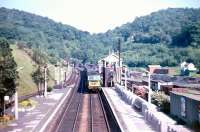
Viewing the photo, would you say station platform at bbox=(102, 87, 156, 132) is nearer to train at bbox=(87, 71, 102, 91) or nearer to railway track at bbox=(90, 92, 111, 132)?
railway track at bbox=(90, 92, 111, 132)

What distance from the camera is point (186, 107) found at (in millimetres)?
33531

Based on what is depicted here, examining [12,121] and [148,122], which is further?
[12,121]

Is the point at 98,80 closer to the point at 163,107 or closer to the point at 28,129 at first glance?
the point at 163,107

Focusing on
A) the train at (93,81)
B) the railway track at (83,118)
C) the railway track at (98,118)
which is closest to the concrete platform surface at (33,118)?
the railway track at (83,118)

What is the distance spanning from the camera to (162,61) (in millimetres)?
171625

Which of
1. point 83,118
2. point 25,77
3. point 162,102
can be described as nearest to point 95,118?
point 83,118

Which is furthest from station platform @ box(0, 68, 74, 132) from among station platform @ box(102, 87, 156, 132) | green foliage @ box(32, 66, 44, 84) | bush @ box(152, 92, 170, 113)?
bush @ box(152, 92, 170, 113)

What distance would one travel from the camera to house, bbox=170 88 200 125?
99.9 feet

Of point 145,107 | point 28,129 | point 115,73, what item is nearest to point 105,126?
point 145,107

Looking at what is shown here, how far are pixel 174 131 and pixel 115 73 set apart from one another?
235 feet

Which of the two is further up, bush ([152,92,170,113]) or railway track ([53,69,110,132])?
bush ([152,92,170,113])

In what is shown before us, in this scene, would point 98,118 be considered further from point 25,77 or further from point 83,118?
point 25,77

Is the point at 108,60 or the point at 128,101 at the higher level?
the point at 108,60

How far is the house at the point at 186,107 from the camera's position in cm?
3044
